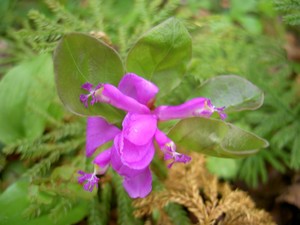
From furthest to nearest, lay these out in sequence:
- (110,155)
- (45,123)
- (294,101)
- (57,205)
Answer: (294,101)
(45,123)
(57,205)
(110,155)

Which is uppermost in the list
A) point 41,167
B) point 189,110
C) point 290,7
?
point 290,7

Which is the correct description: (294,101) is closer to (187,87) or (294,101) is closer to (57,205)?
(187,87)

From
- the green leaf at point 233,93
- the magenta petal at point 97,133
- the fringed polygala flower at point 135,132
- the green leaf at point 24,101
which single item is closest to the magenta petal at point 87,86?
the fringed polygala flower at point 135,132

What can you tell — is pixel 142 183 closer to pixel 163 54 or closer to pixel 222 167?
pixel 163 54

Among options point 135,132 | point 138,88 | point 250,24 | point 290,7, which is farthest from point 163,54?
point 250,24

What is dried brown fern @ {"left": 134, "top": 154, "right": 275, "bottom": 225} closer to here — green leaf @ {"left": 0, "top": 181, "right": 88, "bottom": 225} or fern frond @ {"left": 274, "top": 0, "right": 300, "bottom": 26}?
green leaf @ {"left": 0, "top": 181, "right": 88, "bottom": 225}

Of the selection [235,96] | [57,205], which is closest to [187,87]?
[235,96]
